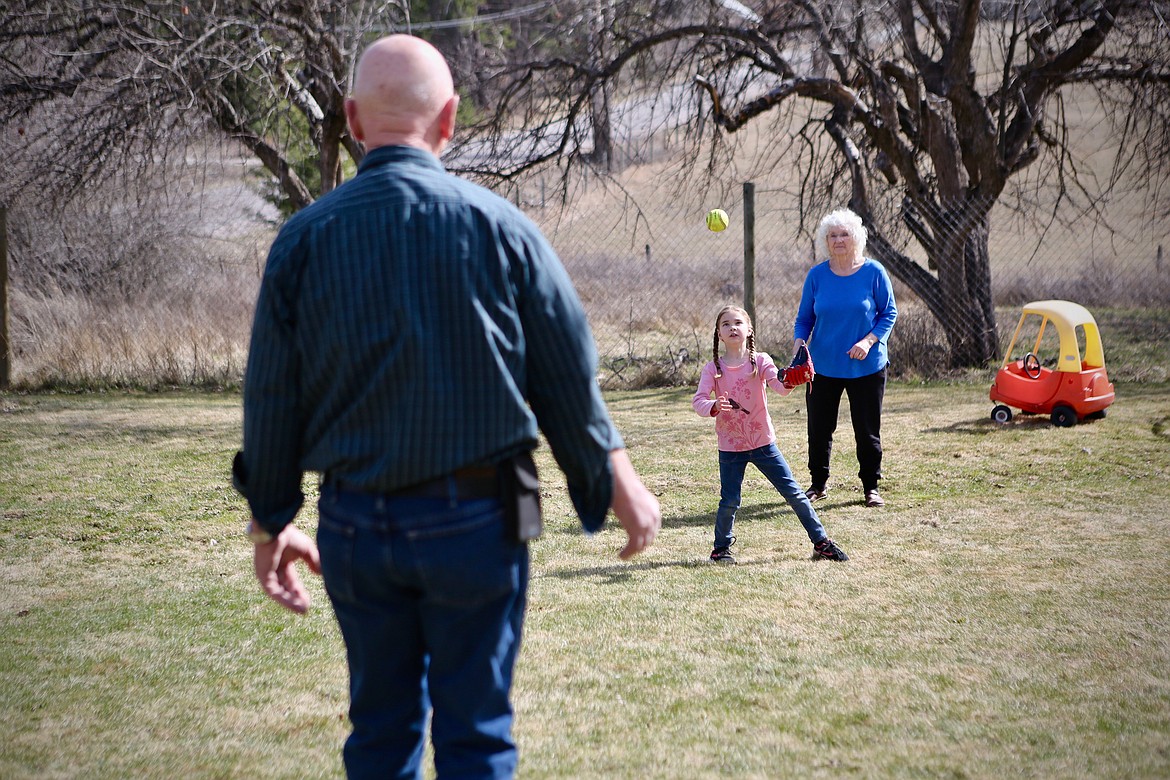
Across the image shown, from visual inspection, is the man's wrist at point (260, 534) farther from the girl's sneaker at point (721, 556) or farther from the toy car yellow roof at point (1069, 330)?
the toy car yellow roof at point (1069, 330)

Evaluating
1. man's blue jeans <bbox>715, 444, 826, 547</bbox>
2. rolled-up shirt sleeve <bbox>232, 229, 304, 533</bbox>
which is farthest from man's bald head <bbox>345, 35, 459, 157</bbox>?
man's blue jeans <bbox>715, 444, 826, 547</bbox>

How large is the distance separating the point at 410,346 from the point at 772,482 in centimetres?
329

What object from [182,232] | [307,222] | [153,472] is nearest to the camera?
[307,222]

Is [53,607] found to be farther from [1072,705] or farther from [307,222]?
[1072,705]

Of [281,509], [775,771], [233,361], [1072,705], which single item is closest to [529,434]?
[281,509]

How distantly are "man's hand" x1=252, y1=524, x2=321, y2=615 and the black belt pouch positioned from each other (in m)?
0.43

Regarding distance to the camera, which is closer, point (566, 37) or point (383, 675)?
point (383, 675)

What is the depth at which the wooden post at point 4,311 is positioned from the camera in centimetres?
1068

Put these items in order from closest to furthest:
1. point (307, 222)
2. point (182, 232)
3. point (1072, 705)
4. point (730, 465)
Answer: point (307, 222)
point (1072, 705)
point (730, 465)
point (182, 232)

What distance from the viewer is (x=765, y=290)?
1778cm

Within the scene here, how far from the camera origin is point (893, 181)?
12031 mm

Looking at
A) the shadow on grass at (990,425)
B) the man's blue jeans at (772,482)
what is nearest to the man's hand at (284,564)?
the man's blue jeans at (772,482)

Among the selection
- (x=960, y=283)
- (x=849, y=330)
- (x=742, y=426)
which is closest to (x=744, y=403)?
(x=742, y=426)

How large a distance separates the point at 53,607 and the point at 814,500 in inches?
161
